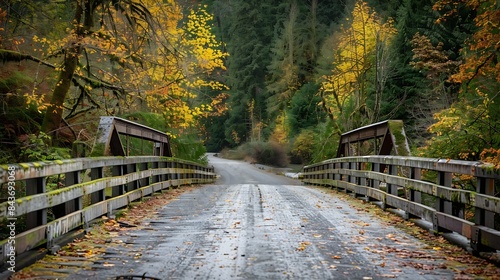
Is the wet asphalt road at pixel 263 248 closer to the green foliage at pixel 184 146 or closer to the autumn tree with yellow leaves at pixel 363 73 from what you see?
the green foliage at pixel 184 146

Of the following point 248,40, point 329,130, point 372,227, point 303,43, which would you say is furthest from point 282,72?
point 372,227

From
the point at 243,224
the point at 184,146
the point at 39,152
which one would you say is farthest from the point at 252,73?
the point at 243,224

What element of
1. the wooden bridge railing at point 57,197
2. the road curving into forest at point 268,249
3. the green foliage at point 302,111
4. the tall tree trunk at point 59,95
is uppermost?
the green foliage at point 302,111

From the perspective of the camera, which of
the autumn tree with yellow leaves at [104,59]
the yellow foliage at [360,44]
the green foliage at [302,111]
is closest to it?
the autumn tree with yellow leaves at [104,59]

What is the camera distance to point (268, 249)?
5945 mm

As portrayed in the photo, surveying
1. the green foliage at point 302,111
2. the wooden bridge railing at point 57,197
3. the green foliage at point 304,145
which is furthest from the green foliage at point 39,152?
the green foliage at point 302,111

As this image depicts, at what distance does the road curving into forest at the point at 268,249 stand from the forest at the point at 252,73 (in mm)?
1567

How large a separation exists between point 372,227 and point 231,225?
2.03 metres

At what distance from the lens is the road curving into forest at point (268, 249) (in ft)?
16.1

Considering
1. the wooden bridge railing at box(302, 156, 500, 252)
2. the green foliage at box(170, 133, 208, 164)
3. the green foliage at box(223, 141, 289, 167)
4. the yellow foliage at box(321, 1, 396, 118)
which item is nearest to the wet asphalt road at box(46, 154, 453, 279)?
the wooden bridge railing at box(302, 156, 500, 252)

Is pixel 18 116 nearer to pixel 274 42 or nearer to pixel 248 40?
pixel 274 42

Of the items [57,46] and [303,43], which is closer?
[57,46]

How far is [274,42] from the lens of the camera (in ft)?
202

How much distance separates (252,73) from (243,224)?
58695mm
